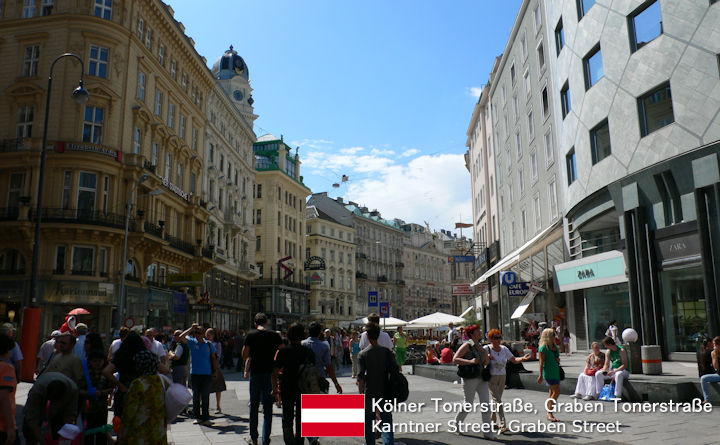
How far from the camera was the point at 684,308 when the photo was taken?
19.0 m

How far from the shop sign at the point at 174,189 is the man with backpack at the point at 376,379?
1161 inches

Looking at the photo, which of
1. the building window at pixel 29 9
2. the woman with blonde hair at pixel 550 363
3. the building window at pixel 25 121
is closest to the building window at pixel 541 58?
the woman with blonde hair at pixel 550 363

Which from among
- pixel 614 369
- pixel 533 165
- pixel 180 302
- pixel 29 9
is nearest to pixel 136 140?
pixel 29 9

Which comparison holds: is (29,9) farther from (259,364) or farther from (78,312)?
(259,364)

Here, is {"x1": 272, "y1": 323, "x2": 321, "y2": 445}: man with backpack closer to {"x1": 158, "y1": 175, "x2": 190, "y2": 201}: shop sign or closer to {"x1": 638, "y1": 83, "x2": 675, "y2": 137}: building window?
{"x1": 638, "y1": 83, "x2": 675, "y2": 137}: building window

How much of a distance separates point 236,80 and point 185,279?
45.5 meters

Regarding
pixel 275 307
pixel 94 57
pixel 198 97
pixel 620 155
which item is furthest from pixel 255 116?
pixel 620 155

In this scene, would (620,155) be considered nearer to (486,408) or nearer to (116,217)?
(486,408)

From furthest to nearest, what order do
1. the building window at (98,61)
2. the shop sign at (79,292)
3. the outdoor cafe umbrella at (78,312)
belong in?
the building window at (98,61) → the shop sign at (79,292) → the outdoor cafe umbrella at (78,312)

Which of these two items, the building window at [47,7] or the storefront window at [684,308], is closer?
the storefront window at [684,308]

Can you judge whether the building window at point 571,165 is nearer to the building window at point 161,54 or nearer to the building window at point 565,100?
the building window at point 565,100

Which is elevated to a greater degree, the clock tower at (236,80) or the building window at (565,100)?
the clock tower at (236,80)

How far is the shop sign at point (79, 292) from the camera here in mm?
27469

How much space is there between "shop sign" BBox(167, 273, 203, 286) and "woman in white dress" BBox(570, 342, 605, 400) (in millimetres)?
25627
